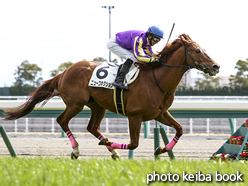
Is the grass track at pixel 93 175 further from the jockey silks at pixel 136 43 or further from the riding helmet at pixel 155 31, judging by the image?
the riding helmet at pixel 155 31

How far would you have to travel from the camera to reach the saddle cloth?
5.29 meters

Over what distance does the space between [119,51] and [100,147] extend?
9.17 feet

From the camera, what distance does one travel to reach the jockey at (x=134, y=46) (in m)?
5.23

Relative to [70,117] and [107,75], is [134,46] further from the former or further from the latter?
[70,117]

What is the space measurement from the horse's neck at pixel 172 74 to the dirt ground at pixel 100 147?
170cm

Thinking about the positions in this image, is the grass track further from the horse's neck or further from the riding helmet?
the riding helmet

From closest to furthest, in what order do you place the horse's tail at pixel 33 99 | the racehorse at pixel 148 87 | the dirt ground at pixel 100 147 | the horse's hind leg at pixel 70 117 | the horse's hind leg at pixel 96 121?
the racehorse at pixel 148 87
the horse's hind leg at pixel 70 117
the horse's hind leg at pixel 96 121
the horse's tail at pixel 33 99
the dirt ground at pixel 100 147

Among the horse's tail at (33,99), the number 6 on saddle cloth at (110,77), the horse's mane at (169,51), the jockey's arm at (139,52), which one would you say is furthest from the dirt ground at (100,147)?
the jockey's arm at (139,52)

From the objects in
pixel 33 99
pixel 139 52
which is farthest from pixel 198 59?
pixel 33 99

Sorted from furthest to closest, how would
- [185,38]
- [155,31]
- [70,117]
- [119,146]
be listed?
[70,117]
[119,146]
[185,38]
[155,31]

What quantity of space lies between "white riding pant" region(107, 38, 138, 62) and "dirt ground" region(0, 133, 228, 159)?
1.89 metres

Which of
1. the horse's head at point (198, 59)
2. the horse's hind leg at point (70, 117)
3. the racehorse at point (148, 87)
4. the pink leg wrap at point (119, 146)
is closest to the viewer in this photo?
the horse's head at point (198, 59)

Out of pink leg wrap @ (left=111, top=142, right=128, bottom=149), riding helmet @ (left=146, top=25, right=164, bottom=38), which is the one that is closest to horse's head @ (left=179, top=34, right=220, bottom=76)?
riding helmet @ (left=146, top=25, right=164, bottom=38)

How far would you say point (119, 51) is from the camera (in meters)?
5.67
